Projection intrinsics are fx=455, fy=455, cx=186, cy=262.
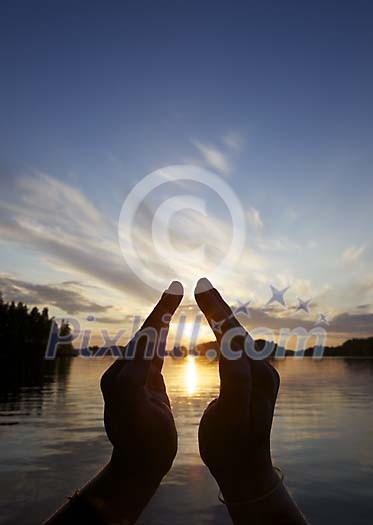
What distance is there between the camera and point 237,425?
→ 1.84 metres

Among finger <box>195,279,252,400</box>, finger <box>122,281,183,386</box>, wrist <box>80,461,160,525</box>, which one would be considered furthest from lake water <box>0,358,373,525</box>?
finger <box>195,279,252,400</box>

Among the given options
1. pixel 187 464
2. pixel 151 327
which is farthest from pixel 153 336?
pixel 187 464

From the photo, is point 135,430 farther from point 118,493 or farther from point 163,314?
point 163,314

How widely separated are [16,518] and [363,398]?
25.4 meters

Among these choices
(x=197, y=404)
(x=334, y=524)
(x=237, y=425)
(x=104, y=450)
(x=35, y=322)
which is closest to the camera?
(x=237, y=425)

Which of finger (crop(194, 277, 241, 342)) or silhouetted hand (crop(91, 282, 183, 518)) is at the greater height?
finger (crop(194, 277, 241, 342))

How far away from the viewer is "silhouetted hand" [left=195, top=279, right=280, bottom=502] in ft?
5.97

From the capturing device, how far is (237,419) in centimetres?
183

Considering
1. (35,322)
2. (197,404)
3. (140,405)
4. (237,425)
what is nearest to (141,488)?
(140,405)

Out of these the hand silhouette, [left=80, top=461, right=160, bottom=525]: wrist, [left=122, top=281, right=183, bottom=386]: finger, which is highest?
[left=122, top=281, right=183, bottom=386]: finger

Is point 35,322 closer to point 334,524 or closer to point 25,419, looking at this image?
point 25,419

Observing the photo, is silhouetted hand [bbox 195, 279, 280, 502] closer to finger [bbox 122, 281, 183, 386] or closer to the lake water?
finger [bbox 122, 281, 183, 386]

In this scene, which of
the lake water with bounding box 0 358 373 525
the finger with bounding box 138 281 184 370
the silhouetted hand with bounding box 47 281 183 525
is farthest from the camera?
the lake water with bounding box 0 358 373 525

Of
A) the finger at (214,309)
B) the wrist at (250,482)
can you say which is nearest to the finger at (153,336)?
the finger at (214,309)
